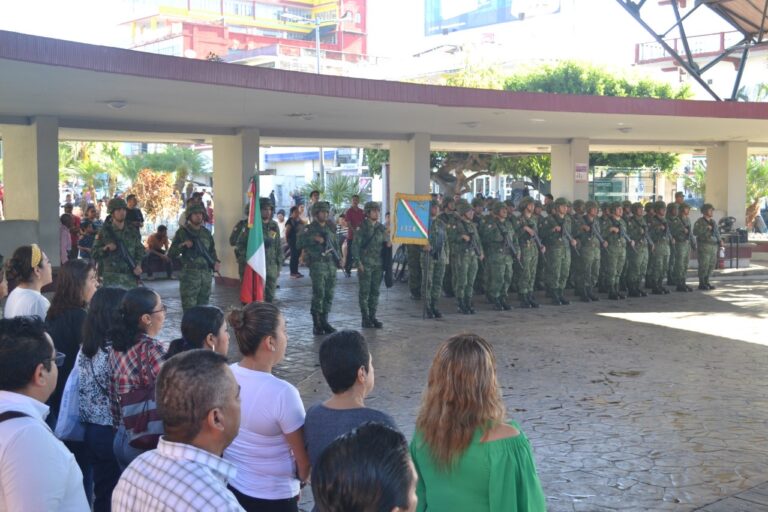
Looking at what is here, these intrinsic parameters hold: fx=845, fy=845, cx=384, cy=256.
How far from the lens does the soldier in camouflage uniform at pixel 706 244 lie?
664 inches

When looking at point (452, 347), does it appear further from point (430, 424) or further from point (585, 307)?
point (585, 307)

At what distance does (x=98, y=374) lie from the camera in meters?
4.10

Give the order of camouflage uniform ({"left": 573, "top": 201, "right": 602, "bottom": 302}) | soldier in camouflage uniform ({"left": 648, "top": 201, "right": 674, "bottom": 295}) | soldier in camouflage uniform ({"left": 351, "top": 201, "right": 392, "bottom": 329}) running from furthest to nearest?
soldier in camouflage uniform ({"left": 648, "top": 201, "right": 674, "bottom": 295}) < camouflage uniform ({"left": 573, "top": 201, "right": 602, "bottom": 302}) < soldier in camouflage uniform ({"left": 351, "top": 201, "right": 392, "bottom": 329})

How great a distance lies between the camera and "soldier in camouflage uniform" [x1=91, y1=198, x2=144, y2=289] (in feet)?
34.2

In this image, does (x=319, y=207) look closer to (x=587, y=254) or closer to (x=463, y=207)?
(x=463, y=207)

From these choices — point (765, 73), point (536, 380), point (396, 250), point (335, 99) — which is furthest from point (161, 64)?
point (765, 73)

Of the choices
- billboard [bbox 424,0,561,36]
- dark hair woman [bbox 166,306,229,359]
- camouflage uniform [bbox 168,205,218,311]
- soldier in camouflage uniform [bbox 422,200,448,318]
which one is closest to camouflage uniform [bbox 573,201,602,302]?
soldier in camouflage uniform [bbox 422,200,448,318]

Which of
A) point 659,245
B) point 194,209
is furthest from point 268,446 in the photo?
point 659,245

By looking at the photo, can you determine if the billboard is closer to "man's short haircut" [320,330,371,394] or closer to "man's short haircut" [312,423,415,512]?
"man's short haircut" [320,330,371,394]

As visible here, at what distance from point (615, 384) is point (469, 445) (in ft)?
20.4

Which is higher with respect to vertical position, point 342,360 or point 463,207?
point 463,207

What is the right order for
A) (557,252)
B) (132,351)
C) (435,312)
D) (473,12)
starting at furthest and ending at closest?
(473,12) < (557,252) < (435,312) < (132,351)

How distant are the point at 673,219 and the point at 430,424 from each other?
595 inches

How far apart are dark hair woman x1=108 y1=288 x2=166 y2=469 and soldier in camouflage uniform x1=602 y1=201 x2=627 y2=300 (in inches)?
500
